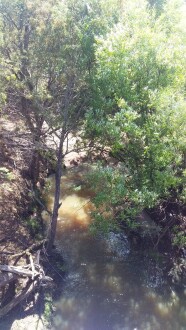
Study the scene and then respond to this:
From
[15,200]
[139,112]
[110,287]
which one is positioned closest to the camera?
[139,112]

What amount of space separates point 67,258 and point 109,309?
3064 mm

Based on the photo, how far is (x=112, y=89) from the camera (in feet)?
41.3

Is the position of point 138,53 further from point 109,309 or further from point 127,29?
point 109,309

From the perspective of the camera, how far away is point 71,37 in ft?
41.1

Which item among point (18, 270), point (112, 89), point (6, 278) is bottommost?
point (6, 278)

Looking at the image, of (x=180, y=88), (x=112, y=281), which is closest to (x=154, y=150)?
(x=180, y=88)

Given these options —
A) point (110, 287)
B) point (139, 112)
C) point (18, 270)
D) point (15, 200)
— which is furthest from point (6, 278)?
point (139, 112)

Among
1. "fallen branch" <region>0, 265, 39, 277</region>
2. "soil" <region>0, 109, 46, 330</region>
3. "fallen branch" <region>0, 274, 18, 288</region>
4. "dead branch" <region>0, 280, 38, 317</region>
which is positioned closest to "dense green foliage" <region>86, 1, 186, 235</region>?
"fallen branch" <region>0, 265, 39, 277</region>

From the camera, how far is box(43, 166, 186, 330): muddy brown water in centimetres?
1205

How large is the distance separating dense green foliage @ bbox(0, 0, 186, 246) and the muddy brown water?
98.3 inches

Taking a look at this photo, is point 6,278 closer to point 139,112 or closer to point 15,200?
point 15,200

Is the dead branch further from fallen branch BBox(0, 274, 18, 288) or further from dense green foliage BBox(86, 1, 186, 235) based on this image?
dense green foliage BBox(86, 1, 186, 235)

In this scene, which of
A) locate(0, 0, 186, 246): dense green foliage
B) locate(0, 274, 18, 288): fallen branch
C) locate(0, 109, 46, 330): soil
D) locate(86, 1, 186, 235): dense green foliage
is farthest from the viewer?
locate(0, 0, 186, 246): dense green foliage

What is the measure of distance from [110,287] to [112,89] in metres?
8.02
